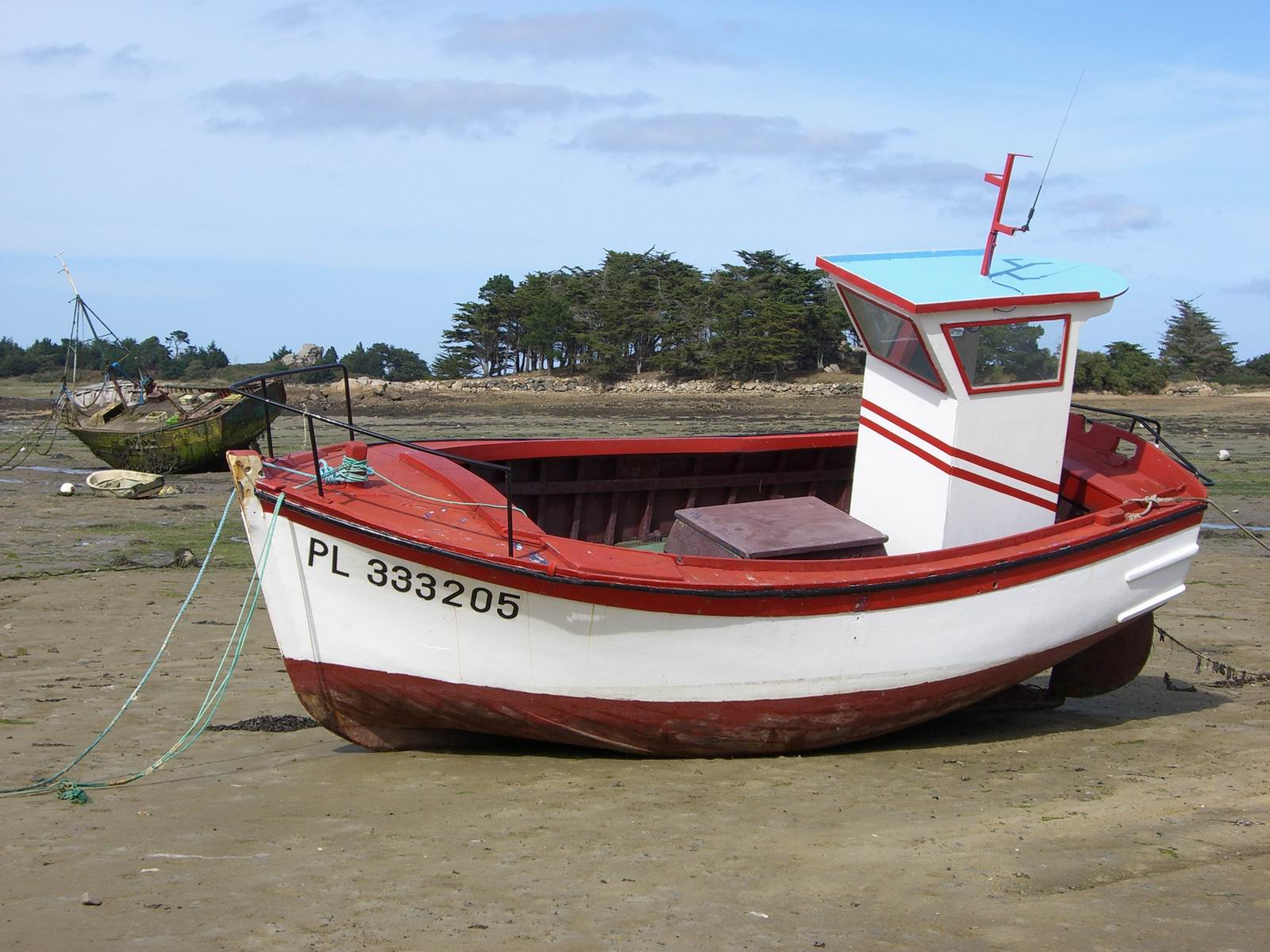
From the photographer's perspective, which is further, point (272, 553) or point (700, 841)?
point (272, 553)

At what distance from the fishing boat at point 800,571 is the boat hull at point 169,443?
13.5 meters

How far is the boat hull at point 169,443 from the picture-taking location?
20.3 meters

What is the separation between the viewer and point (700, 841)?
5285 millimetres

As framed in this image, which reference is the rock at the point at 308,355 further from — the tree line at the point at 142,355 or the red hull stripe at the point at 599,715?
the red hull stripe at the point at 599,715

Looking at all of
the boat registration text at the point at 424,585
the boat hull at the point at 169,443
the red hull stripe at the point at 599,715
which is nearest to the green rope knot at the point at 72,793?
the red hull stripe at the point at 599,715

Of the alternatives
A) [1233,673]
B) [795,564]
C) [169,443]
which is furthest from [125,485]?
[1233,673]

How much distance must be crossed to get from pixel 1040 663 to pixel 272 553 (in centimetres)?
462

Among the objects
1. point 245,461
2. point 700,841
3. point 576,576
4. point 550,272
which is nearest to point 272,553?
point 245,461

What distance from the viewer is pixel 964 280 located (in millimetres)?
7375

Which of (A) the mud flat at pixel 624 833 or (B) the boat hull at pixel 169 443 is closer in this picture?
(A) the mud flat at pixel 624 833

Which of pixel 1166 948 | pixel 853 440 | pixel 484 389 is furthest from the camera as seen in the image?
pixel 484 389

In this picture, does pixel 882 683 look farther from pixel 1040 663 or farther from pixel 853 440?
pixel 853 440

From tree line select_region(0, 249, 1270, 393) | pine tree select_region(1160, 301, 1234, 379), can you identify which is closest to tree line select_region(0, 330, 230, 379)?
tree line select_region(0, 249, 1270, 393)

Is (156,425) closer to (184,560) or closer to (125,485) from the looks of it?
(125,485)
